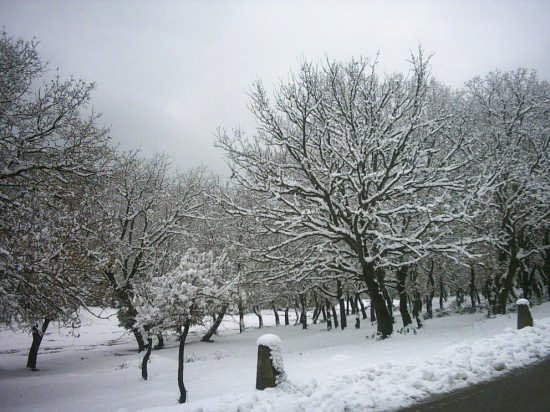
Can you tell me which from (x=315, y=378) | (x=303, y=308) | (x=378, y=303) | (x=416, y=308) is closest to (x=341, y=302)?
(x=303, y=308)

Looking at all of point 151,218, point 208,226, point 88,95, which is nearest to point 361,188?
point 88,95

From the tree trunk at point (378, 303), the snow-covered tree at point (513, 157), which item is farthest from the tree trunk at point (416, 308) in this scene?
the tree trunk at point (378, 303)

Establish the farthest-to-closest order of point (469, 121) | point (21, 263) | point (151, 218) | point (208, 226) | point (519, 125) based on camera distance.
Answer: point (208, 226) → point (151, 218) → point (469, 121) → point (519, 125) → point (21, 263)

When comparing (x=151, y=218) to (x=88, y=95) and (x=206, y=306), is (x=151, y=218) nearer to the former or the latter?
(x=88, y=95)

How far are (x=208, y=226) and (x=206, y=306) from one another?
2398cm

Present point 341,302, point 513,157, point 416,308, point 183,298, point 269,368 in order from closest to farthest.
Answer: point 269,368, point 183,298, point 513,157, point 416,308, point 341,302

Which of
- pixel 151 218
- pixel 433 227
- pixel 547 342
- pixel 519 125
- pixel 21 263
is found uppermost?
pixel 519 125

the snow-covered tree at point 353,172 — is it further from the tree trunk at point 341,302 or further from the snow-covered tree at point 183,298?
the tree trunk at point 341,302

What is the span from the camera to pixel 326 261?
15.0m

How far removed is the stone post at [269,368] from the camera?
670 cm

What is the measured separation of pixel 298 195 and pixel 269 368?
9742 millimetres

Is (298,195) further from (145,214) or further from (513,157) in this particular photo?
(145,214)

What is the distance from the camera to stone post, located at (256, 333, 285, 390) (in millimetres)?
6703

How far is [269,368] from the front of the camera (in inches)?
266
